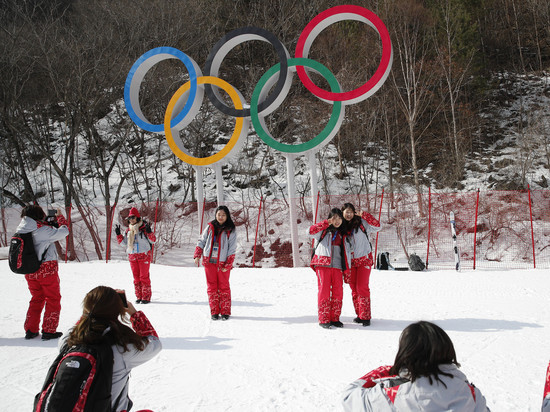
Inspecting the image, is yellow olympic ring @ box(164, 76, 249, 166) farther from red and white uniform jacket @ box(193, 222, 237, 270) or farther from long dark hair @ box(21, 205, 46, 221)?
long dark hair @ box(21, 205, 46, 221)

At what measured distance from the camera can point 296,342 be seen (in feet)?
16.4

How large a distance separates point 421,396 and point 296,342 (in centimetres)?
332

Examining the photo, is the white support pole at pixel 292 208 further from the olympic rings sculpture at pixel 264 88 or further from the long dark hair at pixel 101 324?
the long dark hair at pixel 101 324

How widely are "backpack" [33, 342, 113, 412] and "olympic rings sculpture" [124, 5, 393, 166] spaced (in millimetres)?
8974

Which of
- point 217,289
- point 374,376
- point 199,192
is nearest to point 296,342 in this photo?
point 217,289

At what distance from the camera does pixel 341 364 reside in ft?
13.9

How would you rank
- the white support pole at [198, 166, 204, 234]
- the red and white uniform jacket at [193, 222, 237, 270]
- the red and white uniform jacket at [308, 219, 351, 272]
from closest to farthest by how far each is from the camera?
the red and white uniform jacket at [308, 219, 351, 272]
the red and white uniform jacket at [193, 222, 237, 270]
the white support pole at [198, 166, 204, 234]

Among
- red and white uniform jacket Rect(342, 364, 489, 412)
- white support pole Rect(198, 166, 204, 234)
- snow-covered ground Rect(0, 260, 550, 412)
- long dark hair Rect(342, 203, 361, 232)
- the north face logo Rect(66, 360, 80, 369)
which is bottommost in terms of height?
snow-covered ground Rect(0, 260, 550, 412)

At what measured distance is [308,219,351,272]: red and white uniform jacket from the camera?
5.48 m

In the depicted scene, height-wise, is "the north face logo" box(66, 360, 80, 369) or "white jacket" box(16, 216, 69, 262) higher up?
"white jacket" box(16, 216, 69, 262)

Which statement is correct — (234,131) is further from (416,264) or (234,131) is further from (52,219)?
(52,219)

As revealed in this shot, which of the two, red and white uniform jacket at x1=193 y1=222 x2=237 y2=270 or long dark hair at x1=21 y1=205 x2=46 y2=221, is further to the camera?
red and white uniform jacket at x1=193 y1=222 x2=237 y2=270

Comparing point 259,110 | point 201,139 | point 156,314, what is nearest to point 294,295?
point 156,314

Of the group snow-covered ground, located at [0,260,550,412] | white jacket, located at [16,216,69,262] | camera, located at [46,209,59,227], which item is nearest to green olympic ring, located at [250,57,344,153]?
snow-covered ground, located at [0,260,550,412]
